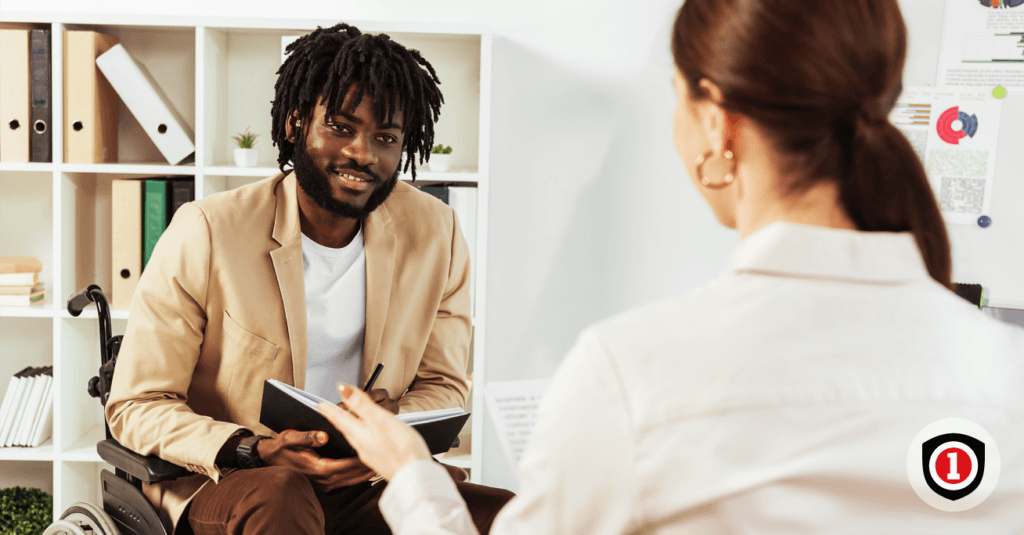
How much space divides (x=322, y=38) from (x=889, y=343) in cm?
141

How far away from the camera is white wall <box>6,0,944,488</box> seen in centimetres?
248

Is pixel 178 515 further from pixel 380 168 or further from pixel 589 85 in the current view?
pixel 589 85

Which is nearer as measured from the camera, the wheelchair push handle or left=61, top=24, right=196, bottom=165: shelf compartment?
the wheelchair push handle

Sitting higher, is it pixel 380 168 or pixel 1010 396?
pixel 380 168

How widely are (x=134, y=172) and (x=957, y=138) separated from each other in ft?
8.38

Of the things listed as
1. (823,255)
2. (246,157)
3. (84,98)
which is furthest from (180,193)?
(823,255)

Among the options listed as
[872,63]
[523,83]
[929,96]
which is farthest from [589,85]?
[872,63]

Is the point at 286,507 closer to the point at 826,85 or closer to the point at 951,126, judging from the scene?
the point at 826,85

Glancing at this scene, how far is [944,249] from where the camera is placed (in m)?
0.68

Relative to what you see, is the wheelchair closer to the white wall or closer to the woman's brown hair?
the woman's brown hair

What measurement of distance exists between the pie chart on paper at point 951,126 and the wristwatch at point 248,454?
229cm

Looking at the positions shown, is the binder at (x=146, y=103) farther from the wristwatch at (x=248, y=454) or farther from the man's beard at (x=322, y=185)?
the wristwatch at (x=248, y=454)

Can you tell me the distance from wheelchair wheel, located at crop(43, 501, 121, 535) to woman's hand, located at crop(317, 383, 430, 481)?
649mm

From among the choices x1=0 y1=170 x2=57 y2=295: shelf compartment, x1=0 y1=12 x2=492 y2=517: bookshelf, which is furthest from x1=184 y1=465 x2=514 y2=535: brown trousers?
x1=0 y1=170 x2=57 y2=295: shelf compartment
